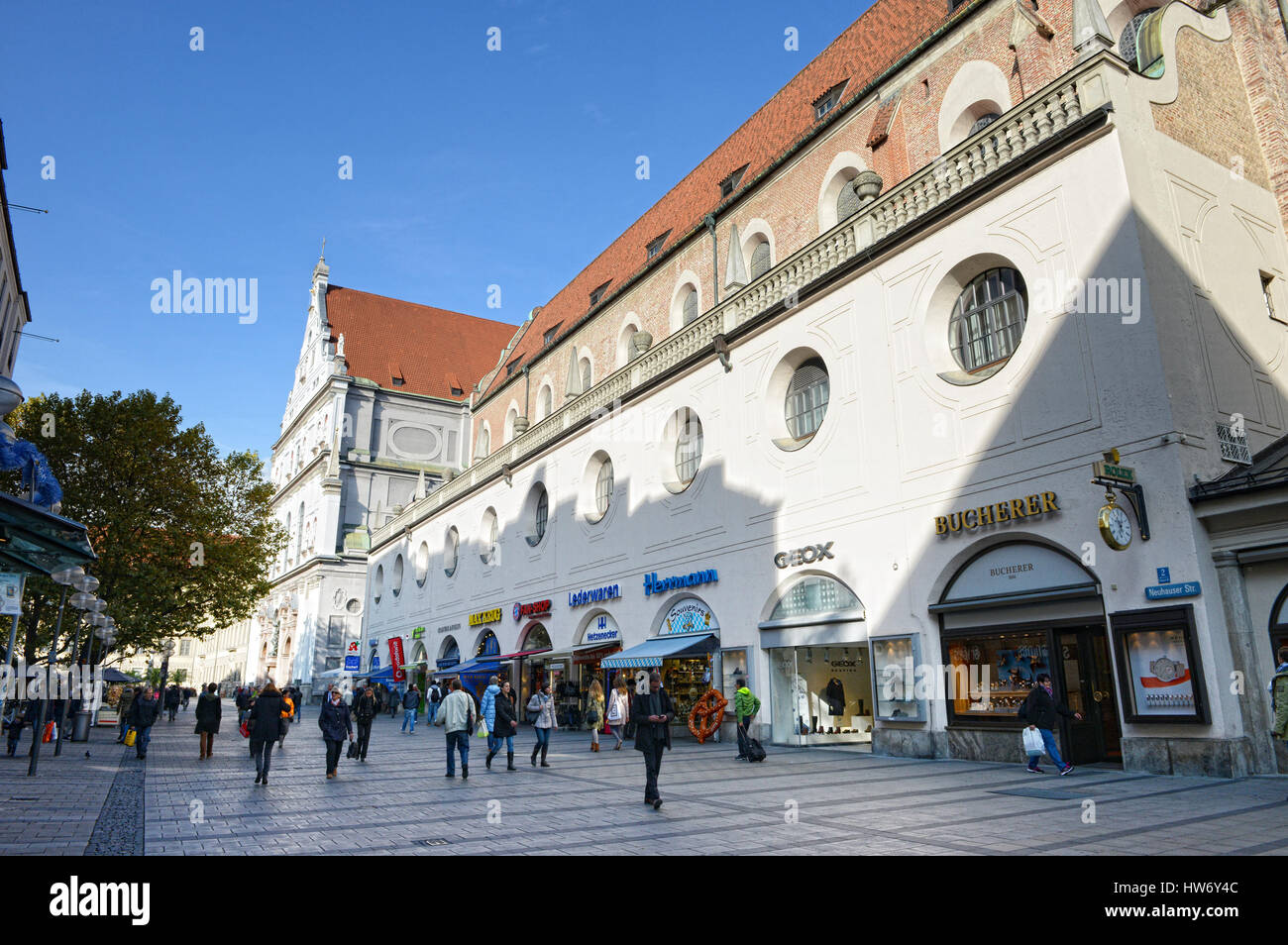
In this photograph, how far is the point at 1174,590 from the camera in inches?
469

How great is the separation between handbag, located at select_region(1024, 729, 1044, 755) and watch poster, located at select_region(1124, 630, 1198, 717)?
4.75 ft

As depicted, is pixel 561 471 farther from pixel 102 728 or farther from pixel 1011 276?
pixel 102 728

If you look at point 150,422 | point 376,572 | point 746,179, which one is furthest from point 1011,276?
point 376,572

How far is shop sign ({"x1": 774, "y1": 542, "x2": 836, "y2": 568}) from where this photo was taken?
59.6ft

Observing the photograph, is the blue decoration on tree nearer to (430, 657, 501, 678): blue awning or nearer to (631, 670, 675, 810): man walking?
(631, 670, 675, 810): man walking

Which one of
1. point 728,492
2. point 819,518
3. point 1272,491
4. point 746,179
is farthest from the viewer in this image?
point 746,179

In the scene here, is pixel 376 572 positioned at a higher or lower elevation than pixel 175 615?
higher

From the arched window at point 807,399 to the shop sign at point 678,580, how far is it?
4348 mm

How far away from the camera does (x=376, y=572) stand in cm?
5347

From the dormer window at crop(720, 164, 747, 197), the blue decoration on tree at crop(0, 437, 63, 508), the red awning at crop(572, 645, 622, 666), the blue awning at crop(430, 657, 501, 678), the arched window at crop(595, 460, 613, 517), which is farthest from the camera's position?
the blue awning at crop(430, 657, 501, 678)

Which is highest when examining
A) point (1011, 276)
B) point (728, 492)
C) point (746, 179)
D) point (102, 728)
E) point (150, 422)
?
point (746, 179)

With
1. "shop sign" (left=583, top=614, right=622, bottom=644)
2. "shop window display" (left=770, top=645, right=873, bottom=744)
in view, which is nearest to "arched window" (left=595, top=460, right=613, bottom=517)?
"shop sign" (left=583, top=614, right=622, bottom=644)

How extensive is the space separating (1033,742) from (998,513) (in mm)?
3898
